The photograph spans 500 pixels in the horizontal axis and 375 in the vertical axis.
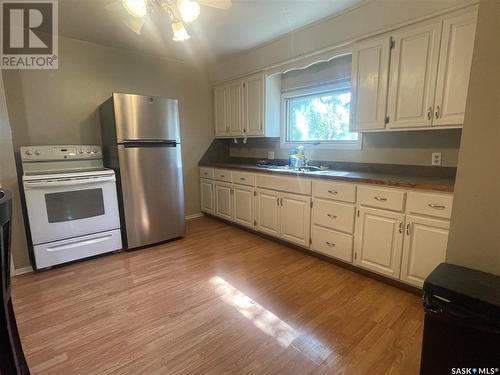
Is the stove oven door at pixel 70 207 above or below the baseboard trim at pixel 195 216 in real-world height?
above

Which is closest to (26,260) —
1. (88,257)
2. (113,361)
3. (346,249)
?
(88,257)

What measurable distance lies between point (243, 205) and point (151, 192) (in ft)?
3.88

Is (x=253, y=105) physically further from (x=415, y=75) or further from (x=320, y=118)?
(x=415, y=75)

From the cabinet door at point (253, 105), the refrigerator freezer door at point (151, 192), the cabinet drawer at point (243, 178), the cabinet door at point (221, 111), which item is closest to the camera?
the refrigerator freezer door at point (151, 192)

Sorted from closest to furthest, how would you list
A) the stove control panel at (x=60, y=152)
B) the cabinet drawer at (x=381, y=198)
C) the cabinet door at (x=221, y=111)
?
the cabinet drawer at (x=381, y=198) → the stove control panel at (x=60, y=152) → the cabinet door at (x=221, y=111)

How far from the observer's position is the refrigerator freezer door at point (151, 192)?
2.82 m

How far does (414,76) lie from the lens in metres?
2.03

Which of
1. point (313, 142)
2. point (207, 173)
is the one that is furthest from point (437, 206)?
point (207, 173)

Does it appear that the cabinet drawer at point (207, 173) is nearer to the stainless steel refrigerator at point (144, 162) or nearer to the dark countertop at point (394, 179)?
the stainless steel refrigerator at point (144, 162)

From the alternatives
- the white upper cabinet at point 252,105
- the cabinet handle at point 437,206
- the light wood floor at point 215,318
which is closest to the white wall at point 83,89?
the white upper cabinet at point 252,105

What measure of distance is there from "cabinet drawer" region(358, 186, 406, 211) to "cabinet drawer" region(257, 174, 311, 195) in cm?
56

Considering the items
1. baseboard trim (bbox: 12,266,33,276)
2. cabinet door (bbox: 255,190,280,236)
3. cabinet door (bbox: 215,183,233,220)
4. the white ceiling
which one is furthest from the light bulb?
baseboard trim (bbox: 12,266,33,276)

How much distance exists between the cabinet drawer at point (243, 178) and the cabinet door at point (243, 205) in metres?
0.07

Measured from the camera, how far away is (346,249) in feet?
7.79
